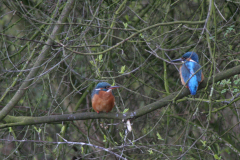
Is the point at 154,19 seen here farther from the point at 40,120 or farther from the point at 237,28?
the point at 40,120

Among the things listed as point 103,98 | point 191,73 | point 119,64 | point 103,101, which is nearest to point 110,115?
point 103,101

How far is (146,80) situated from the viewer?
5.04 metres

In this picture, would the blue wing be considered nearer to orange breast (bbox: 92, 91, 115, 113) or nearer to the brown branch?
the brown branch

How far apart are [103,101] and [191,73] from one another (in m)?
1.21

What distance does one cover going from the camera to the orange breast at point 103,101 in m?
3.85

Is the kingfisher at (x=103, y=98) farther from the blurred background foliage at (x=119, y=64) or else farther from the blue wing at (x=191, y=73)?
the blue wing at (x=191, y=73)

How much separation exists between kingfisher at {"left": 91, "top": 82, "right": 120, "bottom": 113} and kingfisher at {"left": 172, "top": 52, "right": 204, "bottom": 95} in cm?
96

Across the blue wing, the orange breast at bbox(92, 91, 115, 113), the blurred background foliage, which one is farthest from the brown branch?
the orange breast at bbox(92, 91, 115, 113)

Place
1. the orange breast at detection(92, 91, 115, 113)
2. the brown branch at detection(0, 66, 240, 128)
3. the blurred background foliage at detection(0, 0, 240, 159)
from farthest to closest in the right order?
the orange breast at detection(92, 91, 115, 113) < the blurred background foliage at detection(0, 0, 240, 159) < the brown branch at detection(0, 66, 240, 128)

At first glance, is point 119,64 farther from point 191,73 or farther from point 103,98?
point 191,73

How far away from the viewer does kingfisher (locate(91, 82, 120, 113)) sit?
386cm

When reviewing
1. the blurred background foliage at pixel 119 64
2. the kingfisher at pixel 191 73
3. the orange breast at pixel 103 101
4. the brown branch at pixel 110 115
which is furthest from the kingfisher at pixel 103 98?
the kingfisher at pixel 191 73

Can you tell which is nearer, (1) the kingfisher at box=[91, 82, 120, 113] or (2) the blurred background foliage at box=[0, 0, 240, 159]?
(2) the blurred background foliage at box=[0, 0, 240, 159]

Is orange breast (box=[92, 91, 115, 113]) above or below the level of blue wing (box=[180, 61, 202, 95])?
→ below
